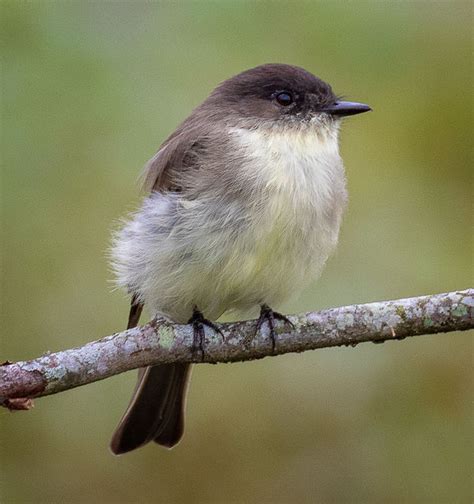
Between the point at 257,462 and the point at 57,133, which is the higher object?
the point at 57,133

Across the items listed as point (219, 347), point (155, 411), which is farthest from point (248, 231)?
point (155, 411)

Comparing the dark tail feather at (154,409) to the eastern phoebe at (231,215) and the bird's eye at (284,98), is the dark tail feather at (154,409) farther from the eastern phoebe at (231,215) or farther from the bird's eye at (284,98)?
the bird's eye at (284,98)

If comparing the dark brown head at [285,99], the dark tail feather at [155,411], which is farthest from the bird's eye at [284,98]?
the dark tail feather at [155,411]

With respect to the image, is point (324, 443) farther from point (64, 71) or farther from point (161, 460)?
point (64, 71)

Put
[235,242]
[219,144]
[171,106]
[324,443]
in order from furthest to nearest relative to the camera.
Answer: [171,106]
[324,443]
[219,144]
[235,242]

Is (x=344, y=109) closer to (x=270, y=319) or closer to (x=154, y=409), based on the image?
(x=270, y=319)

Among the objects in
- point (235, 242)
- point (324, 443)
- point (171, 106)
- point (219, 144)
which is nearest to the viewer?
point (235, 242)

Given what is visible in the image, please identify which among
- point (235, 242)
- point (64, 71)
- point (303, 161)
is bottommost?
point (235, 242)

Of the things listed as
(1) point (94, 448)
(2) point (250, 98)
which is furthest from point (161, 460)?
(2) point (250, 98)
